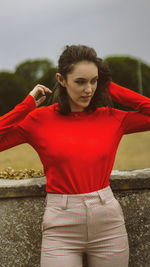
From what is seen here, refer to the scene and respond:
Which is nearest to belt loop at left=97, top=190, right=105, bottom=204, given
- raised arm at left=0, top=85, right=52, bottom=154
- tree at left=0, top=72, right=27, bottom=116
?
raised arm at left=0, top=85, right=52, bottom=154

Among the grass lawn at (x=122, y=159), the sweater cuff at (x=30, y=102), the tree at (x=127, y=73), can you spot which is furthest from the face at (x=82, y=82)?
the tree at (x=127, y=73)

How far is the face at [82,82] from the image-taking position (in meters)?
1.92

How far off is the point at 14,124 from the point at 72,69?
46cm

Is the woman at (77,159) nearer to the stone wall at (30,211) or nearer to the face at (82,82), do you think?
the face at (82,82)

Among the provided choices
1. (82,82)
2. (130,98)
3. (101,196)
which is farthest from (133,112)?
(101,196)

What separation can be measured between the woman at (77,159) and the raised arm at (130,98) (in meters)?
0.13

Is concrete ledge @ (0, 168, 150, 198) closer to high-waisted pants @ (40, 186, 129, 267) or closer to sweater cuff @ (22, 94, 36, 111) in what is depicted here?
high-waisted pants @ (40, 186, 129, 267)

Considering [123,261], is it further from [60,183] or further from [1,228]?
[1,228]

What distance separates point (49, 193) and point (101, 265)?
0.47 metres

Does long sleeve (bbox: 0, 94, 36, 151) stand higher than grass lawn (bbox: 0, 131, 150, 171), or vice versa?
long sleeve (bbox: 0, 94, 36, 151)

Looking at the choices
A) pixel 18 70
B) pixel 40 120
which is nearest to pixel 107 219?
pixel 40 120

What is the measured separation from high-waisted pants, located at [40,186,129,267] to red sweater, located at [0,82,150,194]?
6 cm

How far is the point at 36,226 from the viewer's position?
7.87ft

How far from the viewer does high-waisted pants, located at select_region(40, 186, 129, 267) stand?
1853mm
